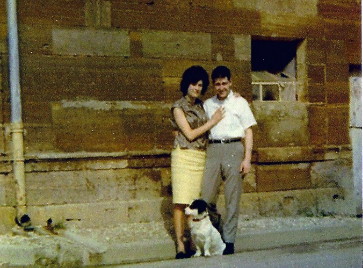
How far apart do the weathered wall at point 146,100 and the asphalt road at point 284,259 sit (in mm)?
1691

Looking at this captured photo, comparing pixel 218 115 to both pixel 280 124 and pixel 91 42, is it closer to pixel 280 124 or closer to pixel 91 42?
pixel 91 42

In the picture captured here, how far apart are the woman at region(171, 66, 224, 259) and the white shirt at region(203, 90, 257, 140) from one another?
107 mm

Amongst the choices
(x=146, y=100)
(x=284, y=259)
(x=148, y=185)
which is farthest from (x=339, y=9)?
(x=284, y=259)

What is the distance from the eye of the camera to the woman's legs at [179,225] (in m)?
6.58

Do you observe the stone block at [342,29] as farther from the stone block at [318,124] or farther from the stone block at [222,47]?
the stone block at [222,47]

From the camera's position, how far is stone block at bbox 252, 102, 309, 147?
8.76m

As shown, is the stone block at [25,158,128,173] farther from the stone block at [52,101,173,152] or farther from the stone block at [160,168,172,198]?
the stone block at [160,168,172,198]

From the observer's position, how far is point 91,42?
7.80 metres

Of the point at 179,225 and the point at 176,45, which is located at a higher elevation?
the point at 176,45

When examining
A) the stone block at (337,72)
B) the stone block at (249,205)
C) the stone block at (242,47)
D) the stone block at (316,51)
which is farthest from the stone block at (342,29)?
the stone block at (249,205)

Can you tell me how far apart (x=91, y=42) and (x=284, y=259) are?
3526 millimetres

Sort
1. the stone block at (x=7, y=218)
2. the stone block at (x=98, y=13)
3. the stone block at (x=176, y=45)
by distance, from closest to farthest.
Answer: the stone block at (x=7, y=218)
the stone block at (x=98, y=13)
the stone block at (x=176, y=45)

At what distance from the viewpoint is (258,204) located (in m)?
8.66

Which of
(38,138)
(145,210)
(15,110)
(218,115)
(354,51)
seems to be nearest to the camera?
(218,115)
